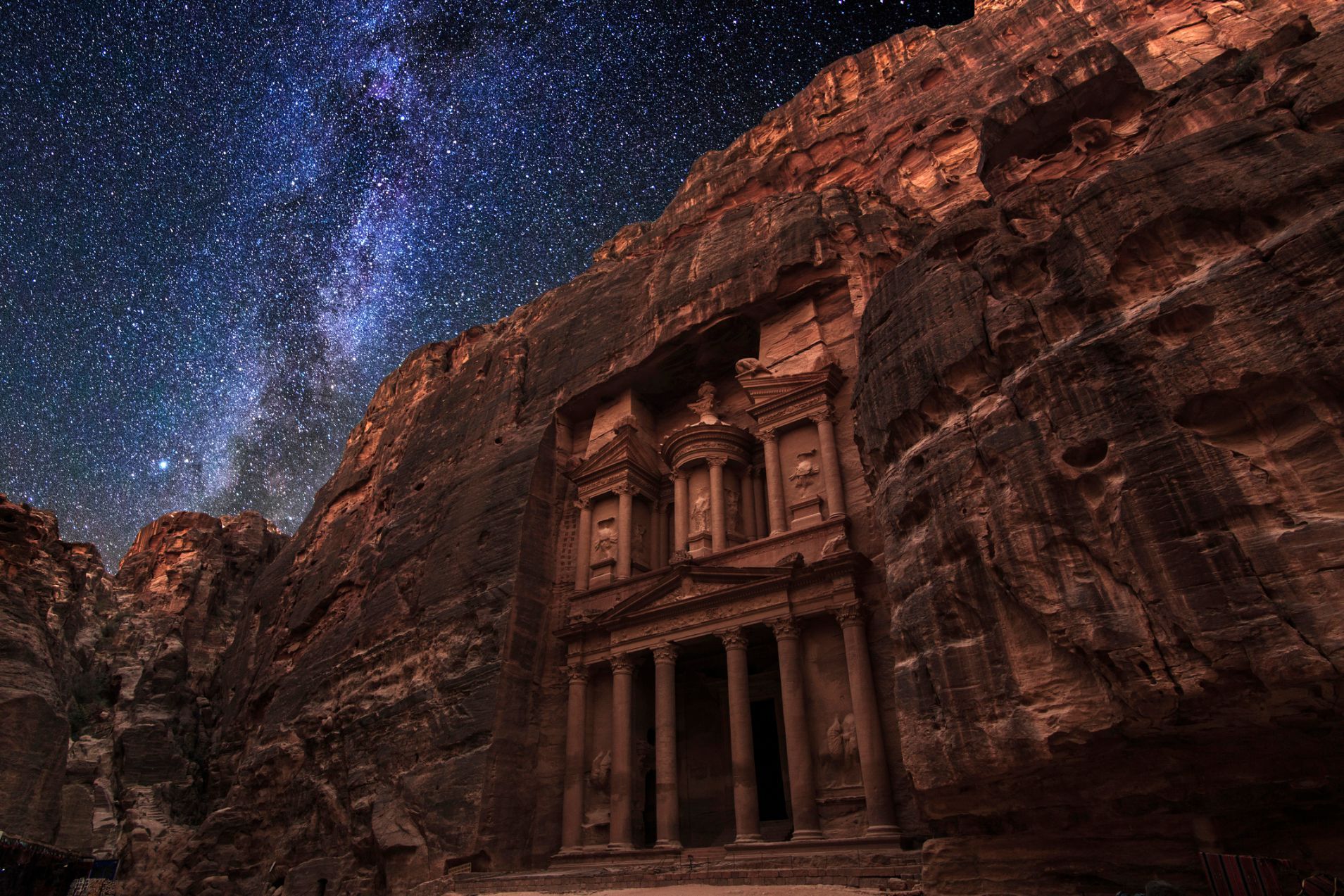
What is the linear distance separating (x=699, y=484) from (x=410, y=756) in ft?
33.5

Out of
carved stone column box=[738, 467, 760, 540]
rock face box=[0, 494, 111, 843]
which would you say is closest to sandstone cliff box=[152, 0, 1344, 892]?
carved stone column box=[738, 467, 760, 540]

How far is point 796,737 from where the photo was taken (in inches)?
628

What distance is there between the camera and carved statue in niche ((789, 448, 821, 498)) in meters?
19.3

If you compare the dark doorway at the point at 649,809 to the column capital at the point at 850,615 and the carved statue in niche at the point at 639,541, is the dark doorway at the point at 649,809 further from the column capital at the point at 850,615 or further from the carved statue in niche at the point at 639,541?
the column capital at the point at 850,615

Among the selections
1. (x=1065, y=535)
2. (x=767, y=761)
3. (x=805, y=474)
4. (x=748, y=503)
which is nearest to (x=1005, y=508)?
(x=1065, y=535)

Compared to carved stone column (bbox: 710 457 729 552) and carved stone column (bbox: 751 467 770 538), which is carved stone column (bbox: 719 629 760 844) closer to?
carved stone column (bbox: 710 457 729 552)

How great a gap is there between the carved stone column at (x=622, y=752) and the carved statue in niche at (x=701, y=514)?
385cm

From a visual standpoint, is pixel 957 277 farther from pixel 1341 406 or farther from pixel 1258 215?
pixel 1341 406

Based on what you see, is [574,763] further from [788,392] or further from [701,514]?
[788,392]

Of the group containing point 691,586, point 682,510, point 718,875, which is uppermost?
point 682,510

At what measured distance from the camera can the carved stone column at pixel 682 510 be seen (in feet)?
69.5

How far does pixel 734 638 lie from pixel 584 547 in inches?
247

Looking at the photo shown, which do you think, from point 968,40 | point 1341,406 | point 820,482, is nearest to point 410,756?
point 820,482

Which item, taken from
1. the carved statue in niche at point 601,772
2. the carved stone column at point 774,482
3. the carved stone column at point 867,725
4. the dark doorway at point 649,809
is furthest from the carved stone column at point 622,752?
the carved stone column at point 867,725
